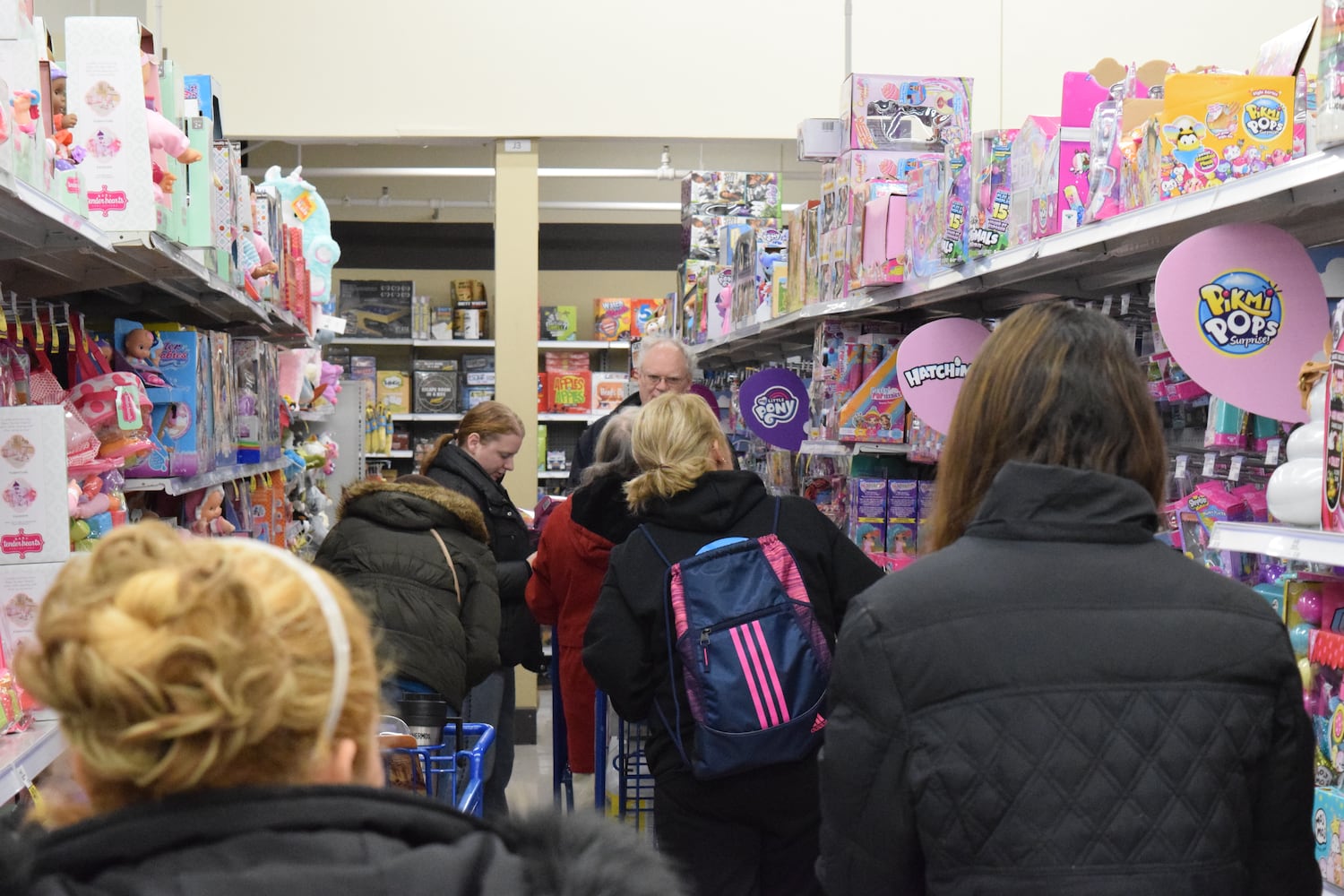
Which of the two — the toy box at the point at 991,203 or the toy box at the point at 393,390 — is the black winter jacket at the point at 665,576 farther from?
the toy box at the point at 393,390

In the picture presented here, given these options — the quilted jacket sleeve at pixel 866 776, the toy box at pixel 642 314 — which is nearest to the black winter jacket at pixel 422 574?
the quilted jacket sleeve at pixel 866 776

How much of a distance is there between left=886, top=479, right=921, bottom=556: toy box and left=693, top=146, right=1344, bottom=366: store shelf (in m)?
→ 0.48

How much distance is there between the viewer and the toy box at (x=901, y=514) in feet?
11.8

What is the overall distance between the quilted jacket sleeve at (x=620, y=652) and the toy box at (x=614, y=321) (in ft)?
21.7

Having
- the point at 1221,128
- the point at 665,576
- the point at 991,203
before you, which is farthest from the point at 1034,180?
the point at 665,576

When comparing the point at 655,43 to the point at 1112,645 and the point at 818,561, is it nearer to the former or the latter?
the point at 818,561

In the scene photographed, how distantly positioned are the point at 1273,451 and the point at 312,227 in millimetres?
5108

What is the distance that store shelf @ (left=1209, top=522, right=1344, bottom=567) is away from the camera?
1.65 metres

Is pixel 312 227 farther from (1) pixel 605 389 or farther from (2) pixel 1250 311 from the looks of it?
(2) pixel 1250 311

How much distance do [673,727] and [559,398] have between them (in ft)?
21.4

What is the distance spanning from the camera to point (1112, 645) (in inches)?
56.6

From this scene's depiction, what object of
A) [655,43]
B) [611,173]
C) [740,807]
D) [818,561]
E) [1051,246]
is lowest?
[740,807]

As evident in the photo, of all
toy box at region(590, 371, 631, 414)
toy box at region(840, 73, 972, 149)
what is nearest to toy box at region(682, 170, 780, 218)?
toy box at region(590, 371, 631, 414)

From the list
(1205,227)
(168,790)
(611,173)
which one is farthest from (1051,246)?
(611,173)
